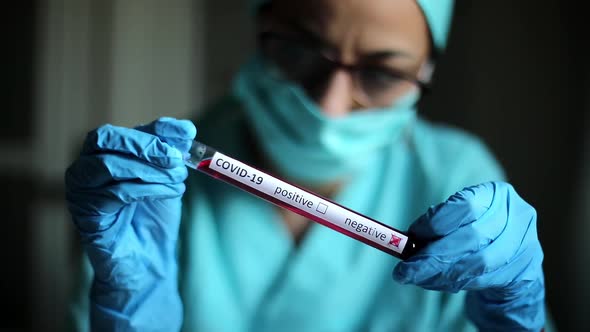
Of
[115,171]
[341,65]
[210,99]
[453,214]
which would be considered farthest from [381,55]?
[210,99]

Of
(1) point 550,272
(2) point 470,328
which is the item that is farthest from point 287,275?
(1) point 550,272

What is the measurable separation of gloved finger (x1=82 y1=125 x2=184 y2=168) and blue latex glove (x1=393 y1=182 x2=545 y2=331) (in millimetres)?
282

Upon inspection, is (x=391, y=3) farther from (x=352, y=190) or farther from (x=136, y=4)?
(x=136, y=4)

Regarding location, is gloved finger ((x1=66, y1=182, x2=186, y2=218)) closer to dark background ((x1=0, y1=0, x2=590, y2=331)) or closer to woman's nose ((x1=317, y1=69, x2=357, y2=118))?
woman's nose ((x1=317, y1=69, x2=357, y2=118))

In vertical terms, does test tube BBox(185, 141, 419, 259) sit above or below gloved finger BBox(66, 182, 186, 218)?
above

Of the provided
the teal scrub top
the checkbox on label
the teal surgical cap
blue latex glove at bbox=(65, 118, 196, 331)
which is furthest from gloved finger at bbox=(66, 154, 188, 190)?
the teal surgical cap

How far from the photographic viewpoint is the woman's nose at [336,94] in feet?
2.45

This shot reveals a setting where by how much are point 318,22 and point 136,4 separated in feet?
2.58

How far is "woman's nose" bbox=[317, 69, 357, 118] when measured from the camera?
75cm

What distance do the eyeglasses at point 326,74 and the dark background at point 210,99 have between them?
42cm

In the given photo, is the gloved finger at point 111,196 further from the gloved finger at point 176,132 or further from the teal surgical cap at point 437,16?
the teal surgical cap at point 437,16

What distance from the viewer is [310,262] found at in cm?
79

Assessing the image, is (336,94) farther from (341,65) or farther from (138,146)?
(138,146)

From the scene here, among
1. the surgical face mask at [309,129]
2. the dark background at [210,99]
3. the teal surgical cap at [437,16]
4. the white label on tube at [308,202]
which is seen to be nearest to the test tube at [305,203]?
the white label on tube at [308,202]
